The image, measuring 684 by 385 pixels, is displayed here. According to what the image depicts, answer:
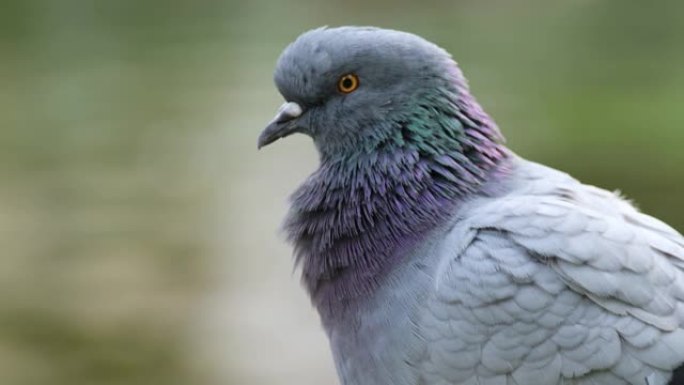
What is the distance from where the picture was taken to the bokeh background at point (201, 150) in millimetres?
5816

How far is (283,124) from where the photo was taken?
3.02 m

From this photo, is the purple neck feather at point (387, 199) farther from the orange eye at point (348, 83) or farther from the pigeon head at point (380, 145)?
the orange eye at point (348, 83)

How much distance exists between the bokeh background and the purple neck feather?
0.29 metres

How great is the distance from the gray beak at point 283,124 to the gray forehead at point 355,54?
0.10 meters

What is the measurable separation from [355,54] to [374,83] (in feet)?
0.33

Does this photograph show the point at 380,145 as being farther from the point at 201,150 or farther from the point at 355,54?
the point at 201,150

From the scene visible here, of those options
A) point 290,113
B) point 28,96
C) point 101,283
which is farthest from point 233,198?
point 290,113

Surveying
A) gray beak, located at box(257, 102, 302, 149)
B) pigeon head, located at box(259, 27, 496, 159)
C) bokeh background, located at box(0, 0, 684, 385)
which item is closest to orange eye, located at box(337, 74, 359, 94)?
pigeon head, located at box(259, 27, 496, 159)

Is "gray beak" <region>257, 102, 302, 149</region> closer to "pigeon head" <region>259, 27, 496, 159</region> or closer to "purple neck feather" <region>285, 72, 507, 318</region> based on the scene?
"pigeon head" <region>259, 27, 496, 159</region>

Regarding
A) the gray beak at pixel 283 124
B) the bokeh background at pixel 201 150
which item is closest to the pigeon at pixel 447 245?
the gray beak at pixel 283 124

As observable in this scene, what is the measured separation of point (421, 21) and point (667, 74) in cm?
389

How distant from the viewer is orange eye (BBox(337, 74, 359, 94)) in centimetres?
290

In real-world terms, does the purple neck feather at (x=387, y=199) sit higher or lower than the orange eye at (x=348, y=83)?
lower

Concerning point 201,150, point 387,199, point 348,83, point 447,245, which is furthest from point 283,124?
point 201,150
